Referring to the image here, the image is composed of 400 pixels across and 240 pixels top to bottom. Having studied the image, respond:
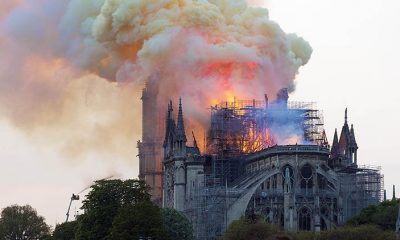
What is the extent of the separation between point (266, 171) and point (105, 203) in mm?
25190

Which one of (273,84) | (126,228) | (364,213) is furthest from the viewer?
(273,84)

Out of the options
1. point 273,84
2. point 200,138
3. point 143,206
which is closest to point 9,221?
point 200,138

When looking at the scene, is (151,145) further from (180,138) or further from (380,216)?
(380,216)

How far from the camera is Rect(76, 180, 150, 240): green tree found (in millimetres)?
138250

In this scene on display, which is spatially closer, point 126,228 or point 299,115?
point 126,228

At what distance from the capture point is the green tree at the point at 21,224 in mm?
185625

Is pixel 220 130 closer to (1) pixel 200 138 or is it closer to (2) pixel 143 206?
(1) pixel 200 138

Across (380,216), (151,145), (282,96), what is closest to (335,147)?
(282,96)

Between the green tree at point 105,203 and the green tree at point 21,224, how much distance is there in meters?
43.2

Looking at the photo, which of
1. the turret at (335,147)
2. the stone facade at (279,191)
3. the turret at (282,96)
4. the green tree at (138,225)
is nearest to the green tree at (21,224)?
the stone facade at (279,191)

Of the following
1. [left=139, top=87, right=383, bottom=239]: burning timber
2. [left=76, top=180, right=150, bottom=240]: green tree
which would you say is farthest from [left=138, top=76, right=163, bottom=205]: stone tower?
[left=76, top=180, right=150, bottom=240]: green tree

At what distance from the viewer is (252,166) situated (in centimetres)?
16475

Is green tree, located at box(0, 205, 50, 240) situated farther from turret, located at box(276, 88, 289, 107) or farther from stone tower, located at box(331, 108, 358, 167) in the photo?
stone tower, located at box(331, 108, 358, 167)

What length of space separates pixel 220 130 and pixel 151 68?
13.3 meters
